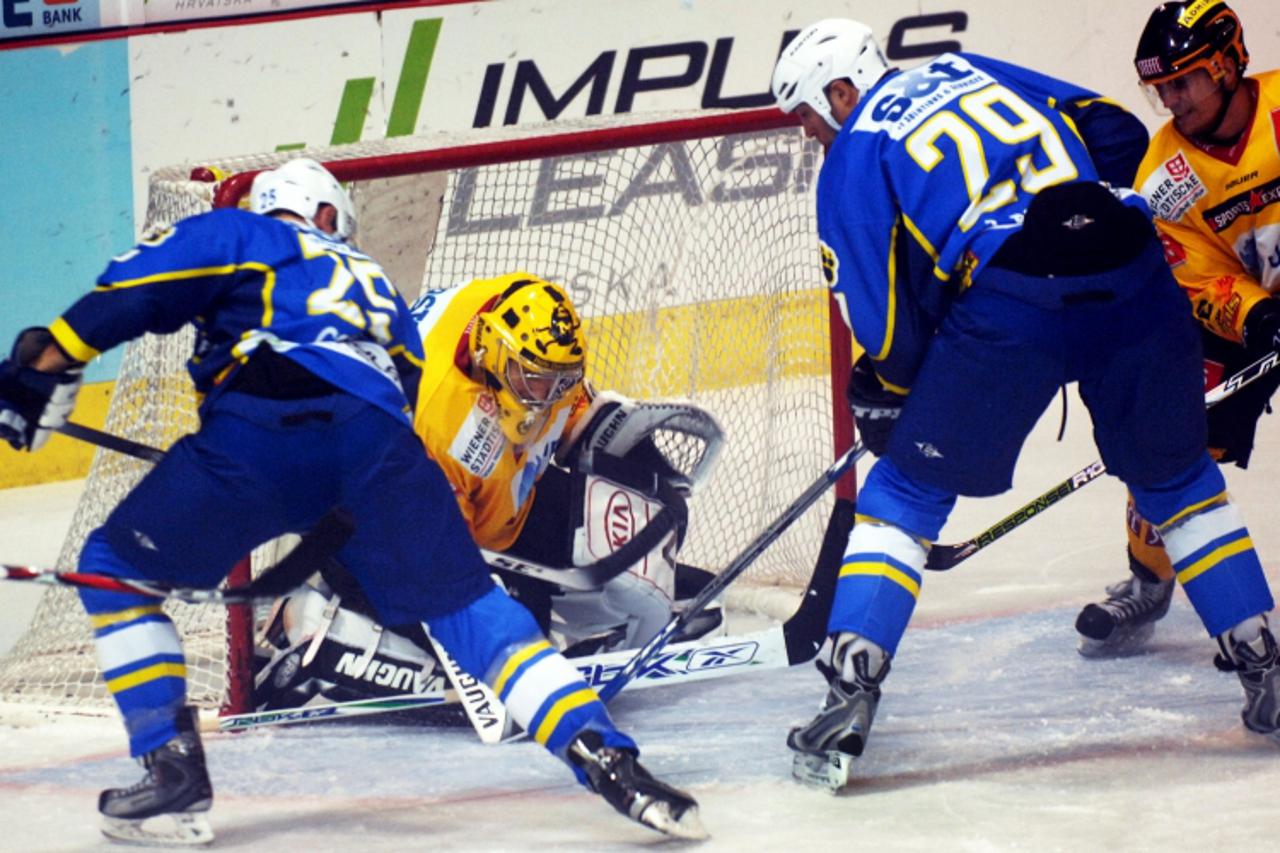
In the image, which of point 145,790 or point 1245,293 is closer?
point 145,790

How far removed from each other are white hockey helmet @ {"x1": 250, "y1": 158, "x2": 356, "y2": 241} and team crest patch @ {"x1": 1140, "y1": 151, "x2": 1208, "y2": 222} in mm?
1519

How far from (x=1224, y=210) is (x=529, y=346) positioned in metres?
1.33

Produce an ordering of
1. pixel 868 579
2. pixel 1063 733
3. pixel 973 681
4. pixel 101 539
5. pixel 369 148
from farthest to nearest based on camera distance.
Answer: pixel 369 148 → pixel 973 681 → pixel 1063 733 → pixel 868 579 → pixel 101 539

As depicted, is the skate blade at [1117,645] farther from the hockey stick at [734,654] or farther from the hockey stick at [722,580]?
the hockey stick at [722,580]

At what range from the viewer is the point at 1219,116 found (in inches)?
144

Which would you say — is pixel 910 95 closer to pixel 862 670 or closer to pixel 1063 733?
pixel 862 670

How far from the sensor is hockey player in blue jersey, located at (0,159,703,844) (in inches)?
115

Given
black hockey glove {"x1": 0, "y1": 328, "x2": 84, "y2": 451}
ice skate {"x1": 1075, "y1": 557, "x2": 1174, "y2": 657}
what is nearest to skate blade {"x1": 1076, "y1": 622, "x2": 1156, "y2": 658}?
ice skate {"x1": 1075, "y1": 557, "x2": 1174, "y2": 657}

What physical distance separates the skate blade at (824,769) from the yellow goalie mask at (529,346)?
77 centimetres

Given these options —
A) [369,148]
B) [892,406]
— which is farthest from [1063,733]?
[369,148]

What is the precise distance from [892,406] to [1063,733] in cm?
69

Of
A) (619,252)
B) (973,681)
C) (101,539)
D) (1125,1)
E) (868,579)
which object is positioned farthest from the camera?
(1125,1)

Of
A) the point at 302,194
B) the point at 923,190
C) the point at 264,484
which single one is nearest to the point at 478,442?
the point at 302,194

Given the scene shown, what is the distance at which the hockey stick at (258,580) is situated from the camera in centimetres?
293
